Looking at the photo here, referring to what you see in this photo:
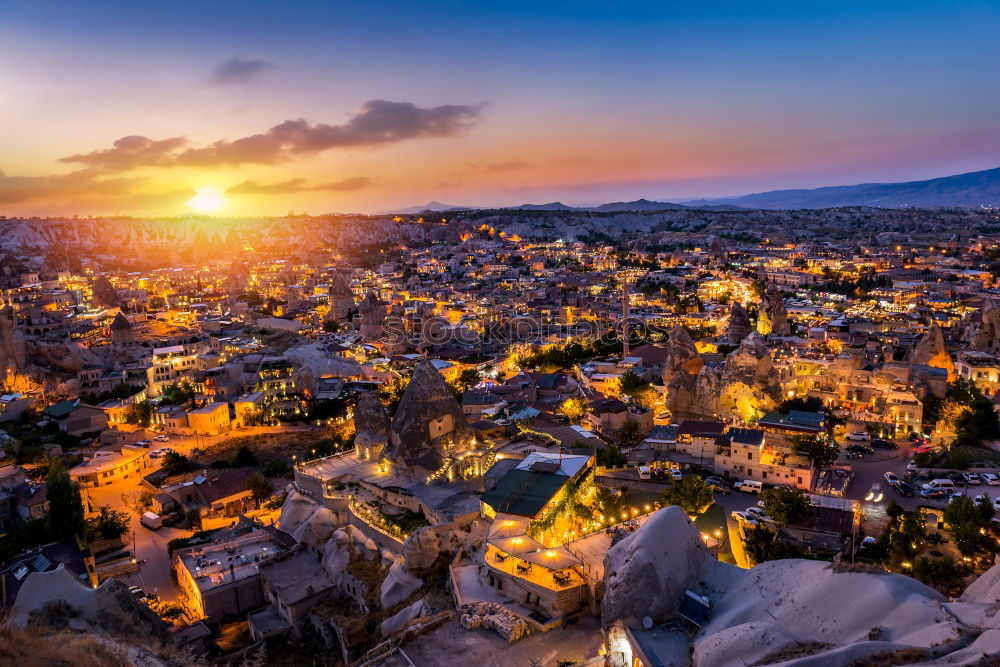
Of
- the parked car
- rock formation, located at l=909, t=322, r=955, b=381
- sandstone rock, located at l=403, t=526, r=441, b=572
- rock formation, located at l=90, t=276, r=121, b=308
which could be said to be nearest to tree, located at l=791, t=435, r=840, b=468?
the parked car

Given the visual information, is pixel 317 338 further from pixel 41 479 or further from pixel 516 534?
pixel 516 534

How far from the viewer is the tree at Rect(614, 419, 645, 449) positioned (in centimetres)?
2717

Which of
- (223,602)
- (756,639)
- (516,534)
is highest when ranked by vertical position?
(756,639)

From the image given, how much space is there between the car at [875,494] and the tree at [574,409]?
1260cm

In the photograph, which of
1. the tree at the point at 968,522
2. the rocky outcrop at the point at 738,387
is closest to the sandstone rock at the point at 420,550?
the tree at the point at 968,522

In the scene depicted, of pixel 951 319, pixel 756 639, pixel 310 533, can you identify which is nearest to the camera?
pixel 756 639

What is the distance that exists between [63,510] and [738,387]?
27313 millimetres

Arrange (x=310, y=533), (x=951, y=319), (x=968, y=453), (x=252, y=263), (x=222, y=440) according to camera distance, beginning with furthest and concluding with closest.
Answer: (x=252, y=263), (x=951, y=319), (x=222, y=440), (x=968, y=453), (x=310, y=533)

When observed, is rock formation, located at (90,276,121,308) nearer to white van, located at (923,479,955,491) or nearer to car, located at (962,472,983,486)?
white van, located at (923,479,955,491)

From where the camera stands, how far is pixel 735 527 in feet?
63.0

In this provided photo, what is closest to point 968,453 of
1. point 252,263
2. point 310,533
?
point 310,533

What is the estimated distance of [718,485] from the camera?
73.4 feet

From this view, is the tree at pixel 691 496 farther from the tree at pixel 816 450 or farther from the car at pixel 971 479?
the car at pixel 971 479

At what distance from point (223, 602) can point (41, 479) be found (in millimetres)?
14517
